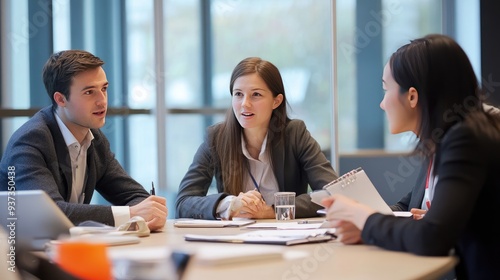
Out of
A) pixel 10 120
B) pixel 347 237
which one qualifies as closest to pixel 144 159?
pixel 10 120

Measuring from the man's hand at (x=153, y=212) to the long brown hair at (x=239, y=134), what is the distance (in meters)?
0.77

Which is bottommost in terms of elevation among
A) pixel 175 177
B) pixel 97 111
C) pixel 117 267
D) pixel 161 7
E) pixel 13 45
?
pixel 175 177

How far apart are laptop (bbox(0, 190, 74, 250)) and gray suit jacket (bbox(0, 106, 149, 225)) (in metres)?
0.35

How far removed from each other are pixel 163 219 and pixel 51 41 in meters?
2.53

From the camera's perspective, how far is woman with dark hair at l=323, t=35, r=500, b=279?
1899mm

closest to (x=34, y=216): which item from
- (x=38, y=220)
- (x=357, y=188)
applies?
(x=38, y=220)

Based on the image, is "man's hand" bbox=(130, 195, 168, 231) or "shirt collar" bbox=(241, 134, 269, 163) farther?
"shirt collar" bbox=(241, 134, 269, 163)

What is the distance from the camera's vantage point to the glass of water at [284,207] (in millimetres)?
2984

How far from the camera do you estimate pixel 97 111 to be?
10.5ft

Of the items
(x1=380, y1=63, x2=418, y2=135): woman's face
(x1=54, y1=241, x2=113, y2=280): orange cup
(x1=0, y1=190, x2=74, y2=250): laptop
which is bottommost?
(x1=0, y1=190, x2=74, y2=250): laptop

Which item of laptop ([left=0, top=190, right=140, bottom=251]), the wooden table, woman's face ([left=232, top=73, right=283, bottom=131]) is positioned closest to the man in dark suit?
laptop ([left=0, top=190, right=140, bottom=251])

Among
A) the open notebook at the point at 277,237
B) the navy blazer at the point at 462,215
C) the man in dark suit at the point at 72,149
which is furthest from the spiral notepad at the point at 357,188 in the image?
the man in dark suit at the point at 72,149

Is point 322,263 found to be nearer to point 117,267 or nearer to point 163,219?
point 117,267

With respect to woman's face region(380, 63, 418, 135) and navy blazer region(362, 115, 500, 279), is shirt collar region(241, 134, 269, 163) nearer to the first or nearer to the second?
woman's face region(380, 63, 418, 135)
